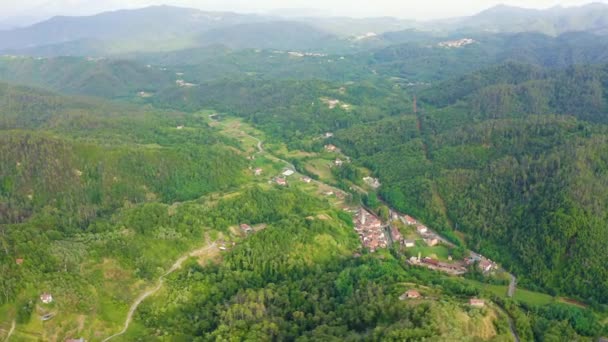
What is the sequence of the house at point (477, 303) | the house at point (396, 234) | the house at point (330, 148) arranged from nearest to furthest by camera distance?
the house at point (477, 303)
the house at point (396, 234)
the house at point (330, 148)

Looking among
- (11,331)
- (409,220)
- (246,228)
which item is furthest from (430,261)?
(11,331)

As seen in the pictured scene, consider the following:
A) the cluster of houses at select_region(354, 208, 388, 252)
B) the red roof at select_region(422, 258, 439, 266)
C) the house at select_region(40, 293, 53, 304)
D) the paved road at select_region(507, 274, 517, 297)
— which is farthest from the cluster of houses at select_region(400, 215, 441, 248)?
the house at select_region(40, 293, 53, 304)

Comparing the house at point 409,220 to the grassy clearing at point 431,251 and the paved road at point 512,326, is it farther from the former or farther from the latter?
the paved road at point 512,326

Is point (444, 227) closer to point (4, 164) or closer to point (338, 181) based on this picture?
point (338, 181)

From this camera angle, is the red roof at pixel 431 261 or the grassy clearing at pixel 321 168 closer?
the red roof at pixel 431 261

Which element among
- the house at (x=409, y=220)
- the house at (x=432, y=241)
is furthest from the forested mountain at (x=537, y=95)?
the house at (x=432, y=241)

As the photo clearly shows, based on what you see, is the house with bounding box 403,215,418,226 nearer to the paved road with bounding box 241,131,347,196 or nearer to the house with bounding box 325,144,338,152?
the paved road with bounding box 241,131,347,196

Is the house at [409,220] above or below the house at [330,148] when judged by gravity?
below

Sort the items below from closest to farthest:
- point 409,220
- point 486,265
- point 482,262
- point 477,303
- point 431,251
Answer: point 477,303 < point 486,265 < point 482,262 < point 431,251 < point 409,220

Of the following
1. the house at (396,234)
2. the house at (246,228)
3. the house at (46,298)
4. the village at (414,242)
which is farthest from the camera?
the house at (396,234)

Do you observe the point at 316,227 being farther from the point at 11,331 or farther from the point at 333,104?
the point at 333,104
